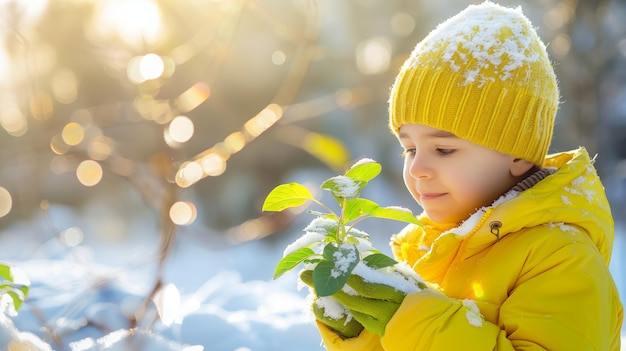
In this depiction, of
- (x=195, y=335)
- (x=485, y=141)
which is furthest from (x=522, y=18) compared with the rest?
(x=195, y=335)

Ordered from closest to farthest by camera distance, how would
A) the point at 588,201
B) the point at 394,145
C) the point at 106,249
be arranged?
the point at 588,201, the point at 106,249, the point at 394,145

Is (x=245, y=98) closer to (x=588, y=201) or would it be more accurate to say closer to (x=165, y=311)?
(x=165, y=311)

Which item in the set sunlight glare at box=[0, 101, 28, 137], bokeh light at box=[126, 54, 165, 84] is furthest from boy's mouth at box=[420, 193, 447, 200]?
sunlight glare at box=[0, 101, 28, 137]

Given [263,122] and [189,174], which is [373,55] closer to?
[263,122]

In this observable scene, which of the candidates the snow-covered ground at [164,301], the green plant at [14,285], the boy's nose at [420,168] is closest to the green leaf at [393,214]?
the boy's nose at [420,168]

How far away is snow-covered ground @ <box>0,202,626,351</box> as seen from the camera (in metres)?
A: 1.43

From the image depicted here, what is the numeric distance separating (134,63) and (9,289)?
56 centimetres

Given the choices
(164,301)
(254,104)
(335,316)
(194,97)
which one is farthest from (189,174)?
(254,104)

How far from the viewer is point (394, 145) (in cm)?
483

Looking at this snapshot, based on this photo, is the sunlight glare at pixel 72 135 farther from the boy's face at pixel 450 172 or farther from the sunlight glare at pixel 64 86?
the sunlight glare at pixel 64 86

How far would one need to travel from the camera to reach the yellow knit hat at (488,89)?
121 centimetres

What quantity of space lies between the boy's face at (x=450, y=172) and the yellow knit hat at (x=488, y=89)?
24mm

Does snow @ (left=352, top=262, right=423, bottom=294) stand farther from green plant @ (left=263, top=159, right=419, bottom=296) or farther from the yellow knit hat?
the yellow knit hat

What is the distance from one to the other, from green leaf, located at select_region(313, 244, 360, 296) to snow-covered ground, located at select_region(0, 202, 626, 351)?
368 millimetres
